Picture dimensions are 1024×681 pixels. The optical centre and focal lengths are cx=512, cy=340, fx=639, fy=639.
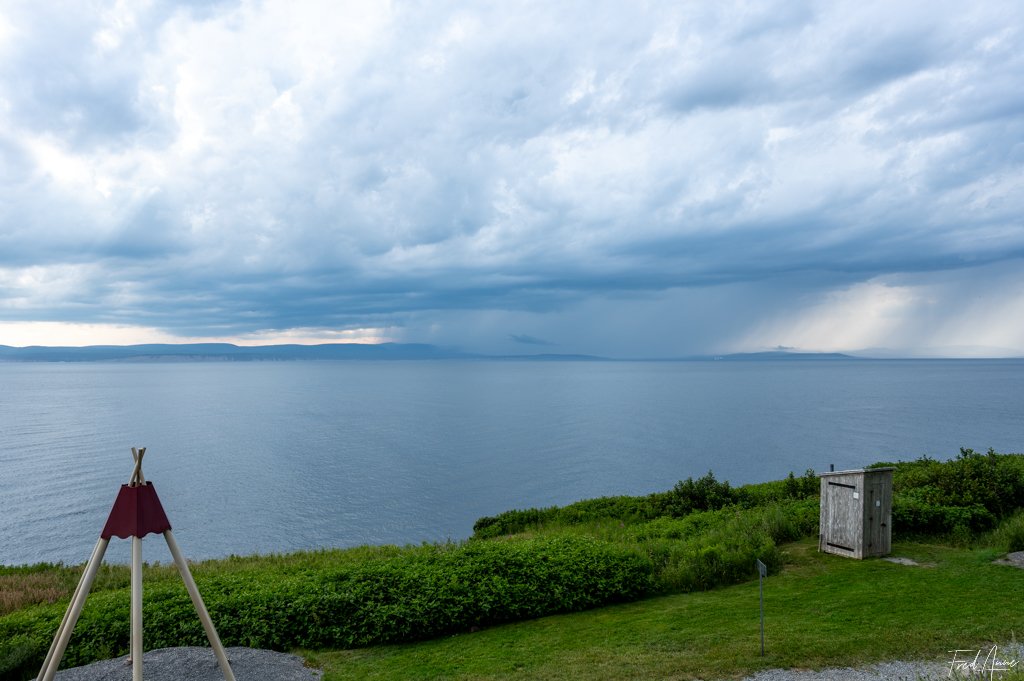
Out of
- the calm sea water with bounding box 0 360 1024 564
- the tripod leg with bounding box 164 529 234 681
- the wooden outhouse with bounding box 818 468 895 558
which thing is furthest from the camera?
the calm sea water with bounding box 0 360 1024 564

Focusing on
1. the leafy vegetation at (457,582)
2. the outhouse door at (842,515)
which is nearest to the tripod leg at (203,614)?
the leafy vegetation at (457,582)

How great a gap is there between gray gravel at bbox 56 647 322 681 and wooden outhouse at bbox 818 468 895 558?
11.7 meters

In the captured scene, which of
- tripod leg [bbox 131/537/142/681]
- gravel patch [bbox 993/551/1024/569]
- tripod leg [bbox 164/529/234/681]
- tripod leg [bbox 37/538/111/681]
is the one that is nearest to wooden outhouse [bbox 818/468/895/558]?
gravel patch [bbox 993/551/1024/569]

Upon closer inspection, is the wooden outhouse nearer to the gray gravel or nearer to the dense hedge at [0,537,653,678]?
the dense hedge at [0,537,653,678]

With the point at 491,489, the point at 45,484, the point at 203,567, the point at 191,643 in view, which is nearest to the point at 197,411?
the point at 45,484

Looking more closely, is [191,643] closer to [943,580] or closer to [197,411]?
[943,580]

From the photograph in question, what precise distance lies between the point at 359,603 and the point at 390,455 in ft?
165

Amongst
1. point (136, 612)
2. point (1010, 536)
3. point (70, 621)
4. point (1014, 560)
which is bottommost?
point (1014, 560)

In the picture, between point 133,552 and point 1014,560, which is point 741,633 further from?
point 133,552

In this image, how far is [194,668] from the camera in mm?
9625

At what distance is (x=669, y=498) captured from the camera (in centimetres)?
2347

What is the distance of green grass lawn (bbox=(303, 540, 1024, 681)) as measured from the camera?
9195 millimetres

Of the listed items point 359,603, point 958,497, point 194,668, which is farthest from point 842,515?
point 194,668

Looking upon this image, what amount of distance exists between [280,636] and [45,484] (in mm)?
47633
